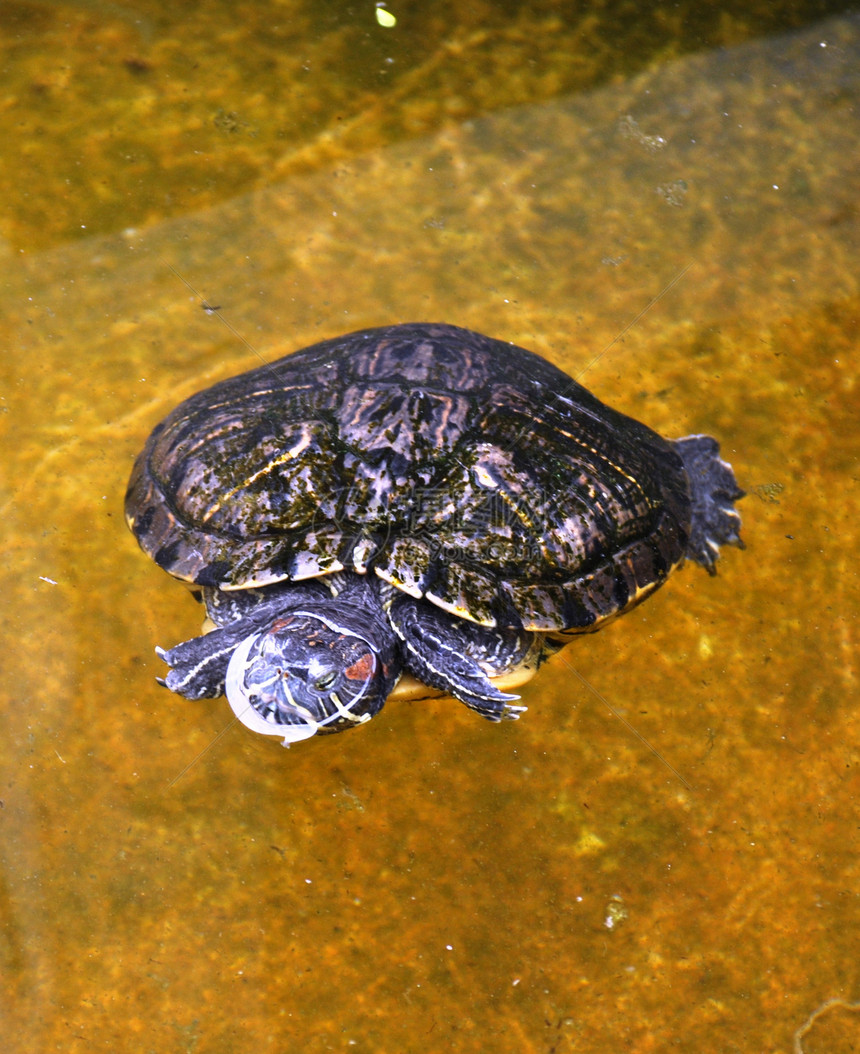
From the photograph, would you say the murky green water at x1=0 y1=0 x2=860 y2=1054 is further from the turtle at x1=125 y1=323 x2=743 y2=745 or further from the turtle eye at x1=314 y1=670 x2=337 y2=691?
the turtle eye at x1=314 y1=670 x2=337 y2=691

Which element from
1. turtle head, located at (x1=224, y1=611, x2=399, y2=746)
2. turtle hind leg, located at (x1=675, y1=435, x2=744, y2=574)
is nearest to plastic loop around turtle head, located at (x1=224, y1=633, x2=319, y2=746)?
turtle head, located at (x1=224, y1=611, x2=399, y2=746)

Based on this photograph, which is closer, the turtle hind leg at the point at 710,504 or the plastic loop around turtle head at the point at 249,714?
the plastic loop around turtle head at the point at 249,714

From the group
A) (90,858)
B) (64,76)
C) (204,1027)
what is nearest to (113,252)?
(64,76)

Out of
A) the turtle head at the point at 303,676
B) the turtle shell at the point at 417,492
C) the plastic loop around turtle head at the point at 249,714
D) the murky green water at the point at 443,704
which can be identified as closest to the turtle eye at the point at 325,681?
the turtle head at the point at 303,676

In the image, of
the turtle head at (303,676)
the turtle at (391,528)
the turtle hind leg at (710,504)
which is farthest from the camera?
the turtle hind leg at (710,504)

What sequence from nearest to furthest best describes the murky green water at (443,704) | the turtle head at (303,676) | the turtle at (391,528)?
1. the turtle head at (303,676)
2. the turtle at (391,528)
3. the murky green water at (443,704)

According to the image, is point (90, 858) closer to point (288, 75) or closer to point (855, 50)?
point (288, 75)

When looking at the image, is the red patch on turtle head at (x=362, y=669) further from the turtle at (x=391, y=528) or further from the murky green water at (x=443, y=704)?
the murky green water at (x=443, y=704)
